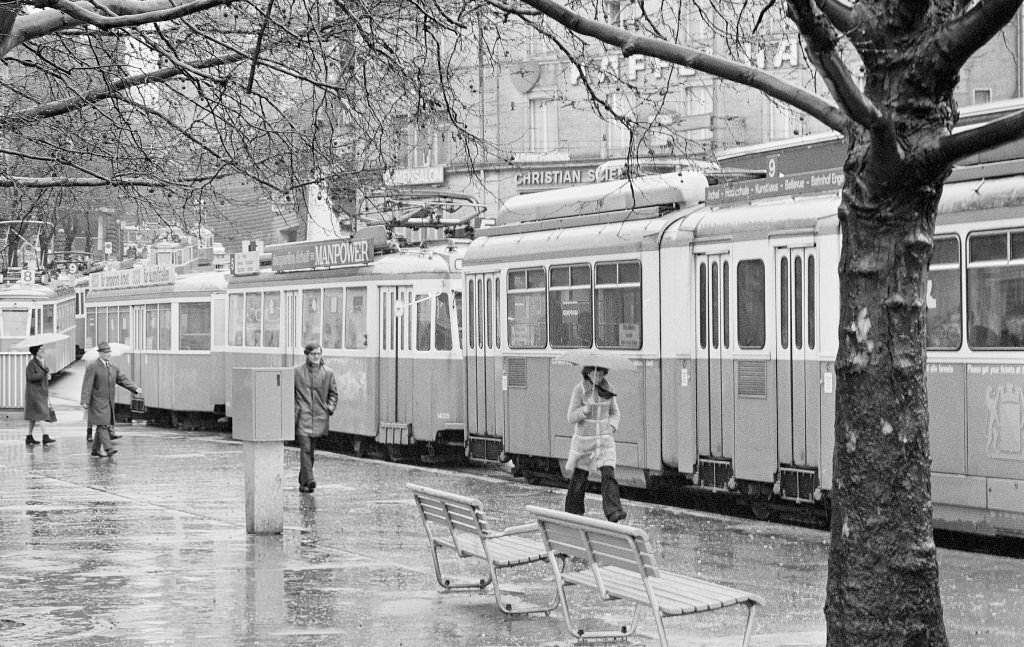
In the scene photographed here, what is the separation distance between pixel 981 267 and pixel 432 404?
11.9 meters

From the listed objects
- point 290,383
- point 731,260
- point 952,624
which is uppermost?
point 731,260

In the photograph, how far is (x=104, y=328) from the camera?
43.3m

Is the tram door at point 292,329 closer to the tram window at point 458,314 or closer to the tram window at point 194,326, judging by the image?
the tram window at point 458,314

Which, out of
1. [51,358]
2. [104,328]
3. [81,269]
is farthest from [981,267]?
[81,269]

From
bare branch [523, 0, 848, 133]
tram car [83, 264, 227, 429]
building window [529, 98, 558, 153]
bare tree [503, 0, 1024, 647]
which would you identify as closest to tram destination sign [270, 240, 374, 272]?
tram car [83, 264, 227, 429]

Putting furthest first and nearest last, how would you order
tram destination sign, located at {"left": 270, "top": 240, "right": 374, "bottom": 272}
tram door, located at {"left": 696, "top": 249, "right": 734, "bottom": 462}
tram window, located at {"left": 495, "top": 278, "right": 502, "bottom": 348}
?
tram destination sign, located at {"left": 270, "top": 240, "right": 374, "bottom": 272} → tram window, located at {"left": 495, "top": 278, "right": 502, "bottom": 348} → tram door, located at {"left": 696, "top": 249, "right": 734, "bottom": 462}

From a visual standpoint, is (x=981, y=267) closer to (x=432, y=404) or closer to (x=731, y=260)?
(x=731, y=260)

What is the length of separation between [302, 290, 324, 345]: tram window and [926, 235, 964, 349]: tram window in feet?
50.0

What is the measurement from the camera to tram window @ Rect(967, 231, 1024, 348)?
14297 millimetres

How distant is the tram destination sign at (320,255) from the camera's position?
27.4 m

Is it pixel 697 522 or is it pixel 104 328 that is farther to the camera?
pixel 104 328

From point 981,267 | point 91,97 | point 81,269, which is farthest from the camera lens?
point 81,269

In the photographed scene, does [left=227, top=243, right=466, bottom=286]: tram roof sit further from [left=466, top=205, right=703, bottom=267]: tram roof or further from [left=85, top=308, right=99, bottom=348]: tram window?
[left=85, top=308, right=99, bottom=348]: tram window

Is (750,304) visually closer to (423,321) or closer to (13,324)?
(423,321)
